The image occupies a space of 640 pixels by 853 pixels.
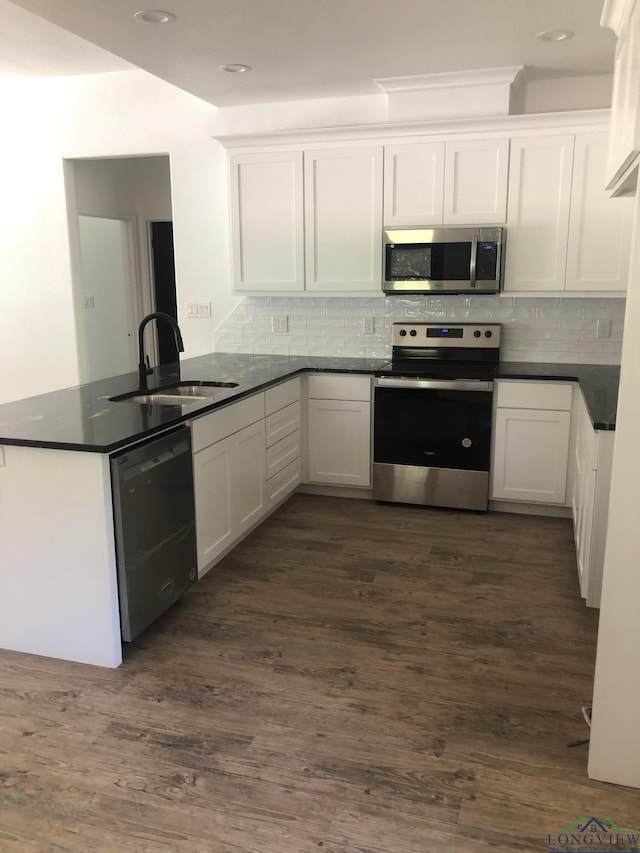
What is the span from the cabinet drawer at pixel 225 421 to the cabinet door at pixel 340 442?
733 millimetres

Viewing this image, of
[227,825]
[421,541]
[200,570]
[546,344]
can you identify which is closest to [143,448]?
[200,570]

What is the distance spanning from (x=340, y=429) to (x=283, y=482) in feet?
1.76

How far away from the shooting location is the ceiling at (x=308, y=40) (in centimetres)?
296

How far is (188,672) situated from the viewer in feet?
8.23

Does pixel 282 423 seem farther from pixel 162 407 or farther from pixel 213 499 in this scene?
pixel 162 407

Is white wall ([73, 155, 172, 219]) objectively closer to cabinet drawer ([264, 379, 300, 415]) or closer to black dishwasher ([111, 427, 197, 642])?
cabinet drawer ([264, 379, 300, 415])

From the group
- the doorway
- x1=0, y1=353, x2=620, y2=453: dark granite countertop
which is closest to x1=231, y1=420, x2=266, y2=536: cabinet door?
x1=0, y1=353, x2=620, y2=453: dark granite countertop

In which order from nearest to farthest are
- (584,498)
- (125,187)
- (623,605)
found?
(623,605) < (584,498) < (125,187)

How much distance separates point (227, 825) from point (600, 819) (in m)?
1.01

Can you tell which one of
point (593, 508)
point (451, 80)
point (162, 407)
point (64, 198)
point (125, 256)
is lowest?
point (593, 508)

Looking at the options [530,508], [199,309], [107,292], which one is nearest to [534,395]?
[530,508]

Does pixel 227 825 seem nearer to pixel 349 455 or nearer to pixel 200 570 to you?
pixel 200 570

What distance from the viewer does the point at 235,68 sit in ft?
12.5

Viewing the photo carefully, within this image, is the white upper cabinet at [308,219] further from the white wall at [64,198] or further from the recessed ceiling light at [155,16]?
the recessed ceiling light at [155,16]
